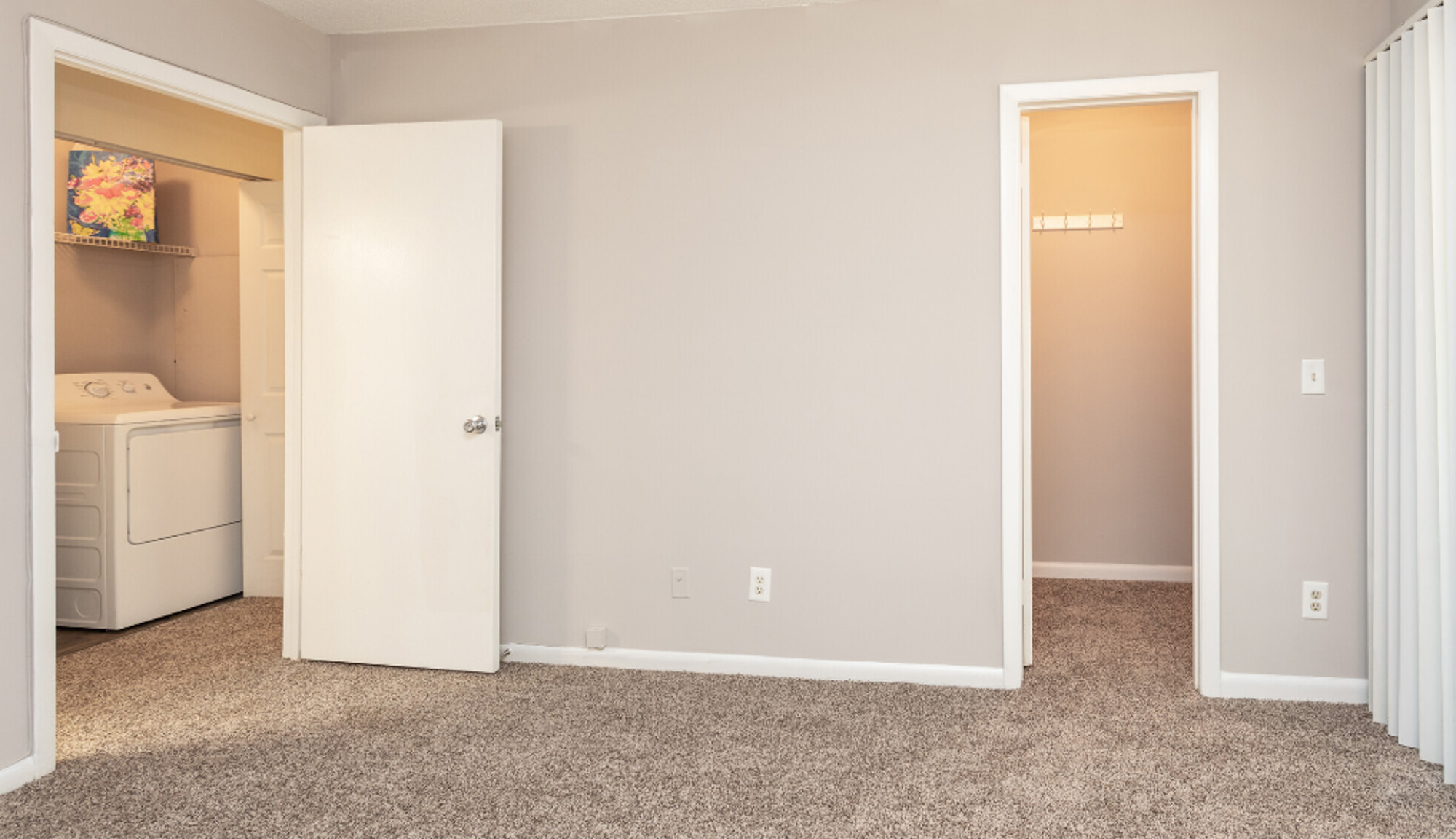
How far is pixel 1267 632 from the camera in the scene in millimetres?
3023

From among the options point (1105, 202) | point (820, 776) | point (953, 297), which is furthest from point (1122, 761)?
point (1105, 202)

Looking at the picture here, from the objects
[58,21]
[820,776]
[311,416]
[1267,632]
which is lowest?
[820,776]

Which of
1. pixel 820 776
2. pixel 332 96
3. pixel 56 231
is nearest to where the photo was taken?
pixel 820 776

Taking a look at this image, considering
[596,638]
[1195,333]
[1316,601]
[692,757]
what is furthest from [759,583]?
[1316,601]

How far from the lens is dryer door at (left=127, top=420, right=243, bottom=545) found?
3.96 meters

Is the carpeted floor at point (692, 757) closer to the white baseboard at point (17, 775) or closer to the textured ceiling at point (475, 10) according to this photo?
the white baseboard at point (17, 775)

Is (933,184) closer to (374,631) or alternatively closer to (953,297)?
(953,297)

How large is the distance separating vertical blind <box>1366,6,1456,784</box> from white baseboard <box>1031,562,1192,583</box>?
191 cm

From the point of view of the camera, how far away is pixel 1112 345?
4844 mm

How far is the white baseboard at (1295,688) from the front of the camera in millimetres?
2973

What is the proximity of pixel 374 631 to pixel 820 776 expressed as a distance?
1771mm

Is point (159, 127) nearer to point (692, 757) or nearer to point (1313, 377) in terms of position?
point (692, 757)

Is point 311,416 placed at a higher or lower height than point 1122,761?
higher

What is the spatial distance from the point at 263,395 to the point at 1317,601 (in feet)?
14.0
